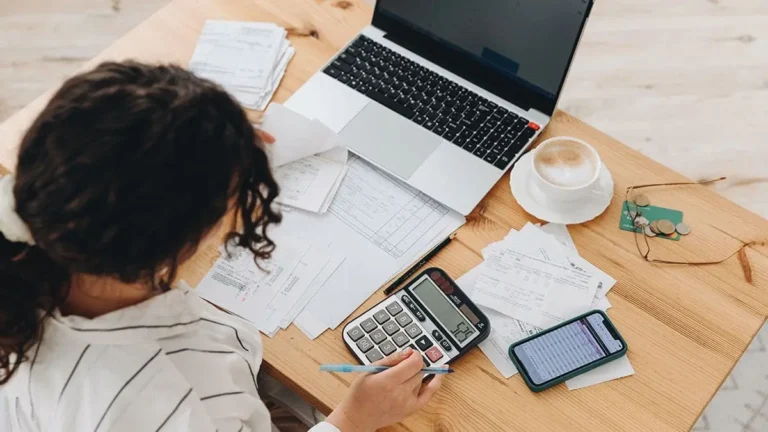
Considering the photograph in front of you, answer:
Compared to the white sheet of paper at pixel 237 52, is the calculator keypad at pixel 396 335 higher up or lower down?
lower down

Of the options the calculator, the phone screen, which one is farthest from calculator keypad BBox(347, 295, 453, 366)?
the phone screen

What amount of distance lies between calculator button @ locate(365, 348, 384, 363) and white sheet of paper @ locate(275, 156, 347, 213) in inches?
8.8

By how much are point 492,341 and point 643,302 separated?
0.21 m

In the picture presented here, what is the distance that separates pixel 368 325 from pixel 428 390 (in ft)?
0.37

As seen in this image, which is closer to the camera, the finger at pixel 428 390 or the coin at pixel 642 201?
the finger at pixel 428 390

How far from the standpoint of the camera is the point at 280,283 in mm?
1004

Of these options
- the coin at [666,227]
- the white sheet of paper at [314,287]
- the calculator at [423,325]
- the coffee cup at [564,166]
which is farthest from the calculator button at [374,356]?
the coin at [666,227]

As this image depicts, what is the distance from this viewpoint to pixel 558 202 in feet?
3.45

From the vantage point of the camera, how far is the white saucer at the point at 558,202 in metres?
1.05

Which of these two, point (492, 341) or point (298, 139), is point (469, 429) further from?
point (298, 139)

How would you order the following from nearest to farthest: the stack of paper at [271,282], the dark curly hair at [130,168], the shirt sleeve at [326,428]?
1. the dark curly hair at [130,168]
2. the shirt sleeve at [326,428]
3. the stack of paper at [271,282]

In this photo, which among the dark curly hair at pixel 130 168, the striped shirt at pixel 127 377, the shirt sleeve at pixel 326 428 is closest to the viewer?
the dark curly hair at pixel 130 168

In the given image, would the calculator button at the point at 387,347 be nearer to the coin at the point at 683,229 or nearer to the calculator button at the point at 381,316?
the calculator button at the point at 381,316

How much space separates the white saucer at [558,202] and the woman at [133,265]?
0.99ft
